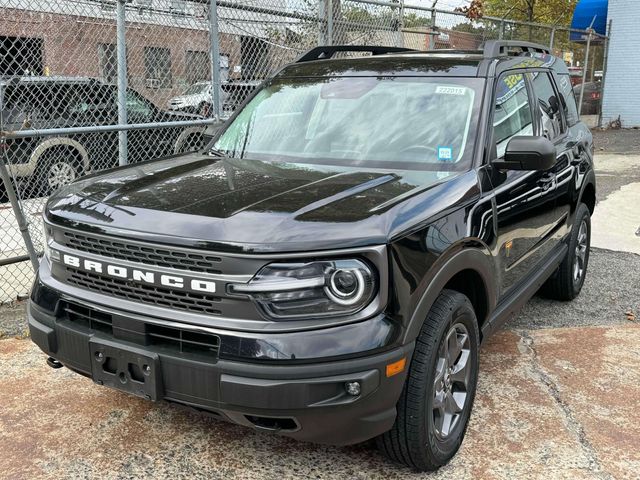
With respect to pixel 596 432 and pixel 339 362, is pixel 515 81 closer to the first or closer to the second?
pixel 596 432

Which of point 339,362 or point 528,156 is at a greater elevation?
point 528,156

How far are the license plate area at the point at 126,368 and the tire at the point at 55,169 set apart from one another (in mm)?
4361

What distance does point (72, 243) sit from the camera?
278 cm

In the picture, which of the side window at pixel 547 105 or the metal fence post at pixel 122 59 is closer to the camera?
the side window at pixel 547 105

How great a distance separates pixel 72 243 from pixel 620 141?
51.4ft

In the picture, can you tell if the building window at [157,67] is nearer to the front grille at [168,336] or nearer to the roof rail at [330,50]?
the roof rail at [330,50]

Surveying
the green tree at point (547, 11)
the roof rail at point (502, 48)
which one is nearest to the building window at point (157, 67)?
the roof rail at point (502, 48)

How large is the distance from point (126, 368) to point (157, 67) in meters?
4.08

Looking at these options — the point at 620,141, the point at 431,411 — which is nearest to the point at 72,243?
the point at 431,411

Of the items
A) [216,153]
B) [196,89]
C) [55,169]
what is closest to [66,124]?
[55,169]

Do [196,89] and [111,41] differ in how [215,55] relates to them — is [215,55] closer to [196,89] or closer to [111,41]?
[196,89]

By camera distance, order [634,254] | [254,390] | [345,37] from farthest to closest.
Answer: [345,37] < [634,254] < [254,390]

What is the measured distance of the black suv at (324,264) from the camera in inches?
91.9

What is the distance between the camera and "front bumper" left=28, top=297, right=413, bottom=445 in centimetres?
229
